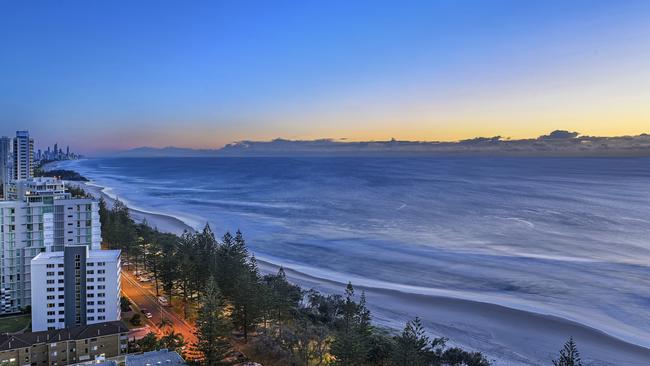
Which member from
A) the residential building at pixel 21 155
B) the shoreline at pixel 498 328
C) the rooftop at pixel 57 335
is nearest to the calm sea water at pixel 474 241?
the shoreline at pixel 498 328


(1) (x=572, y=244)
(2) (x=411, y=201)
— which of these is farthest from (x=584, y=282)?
(2) (x=411, y=201)

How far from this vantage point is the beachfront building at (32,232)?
35.7 metres

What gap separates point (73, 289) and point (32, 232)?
28.8 ft

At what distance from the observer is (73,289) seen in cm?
3188

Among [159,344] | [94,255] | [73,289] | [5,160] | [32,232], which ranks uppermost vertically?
[5,160]

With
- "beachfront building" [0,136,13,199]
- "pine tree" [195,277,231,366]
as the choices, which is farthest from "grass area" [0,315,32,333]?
"beachfront building" [0,136,13,199]

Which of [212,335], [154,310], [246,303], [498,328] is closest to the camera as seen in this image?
[212,335]

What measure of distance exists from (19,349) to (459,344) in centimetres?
2763

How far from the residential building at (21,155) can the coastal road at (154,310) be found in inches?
3518

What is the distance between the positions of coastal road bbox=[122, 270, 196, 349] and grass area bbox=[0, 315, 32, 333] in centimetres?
776

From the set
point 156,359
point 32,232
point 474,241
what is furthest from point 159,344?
Answer: point 474,241

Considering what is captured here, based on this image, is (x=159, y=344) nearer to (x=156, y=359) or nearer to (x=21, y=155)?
(x=156, y=359)

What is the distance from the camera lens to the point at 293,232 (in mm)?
68625

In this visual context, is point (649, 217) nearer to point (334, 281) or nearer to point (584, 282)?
point (584, 282)
